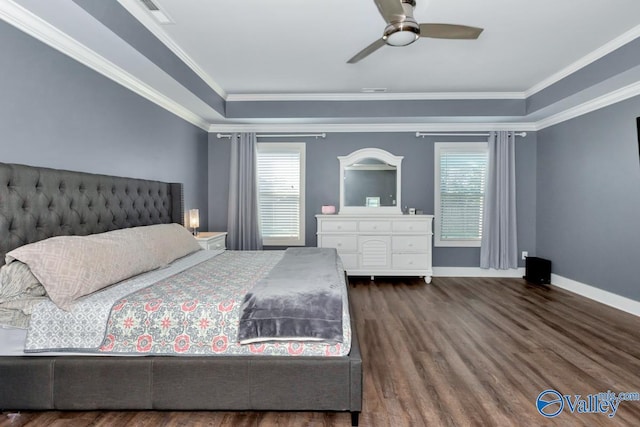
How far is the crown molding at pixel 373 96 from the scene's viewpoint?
15.0 feet

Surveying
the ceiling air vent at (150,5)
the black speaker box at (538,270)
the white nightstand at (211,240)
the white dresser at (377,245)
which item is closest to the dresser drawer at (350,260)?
the white dresser at (377,245)

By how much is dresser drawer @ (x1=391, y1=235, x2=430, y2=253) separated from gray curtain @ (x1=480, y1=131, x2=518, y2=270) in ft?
3.26

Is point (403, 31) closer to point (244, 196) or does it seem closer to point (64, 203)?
point (64, 203)

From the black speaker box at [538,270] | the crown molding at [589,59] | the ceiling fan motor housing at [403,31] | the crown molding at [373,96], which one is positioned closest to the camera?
the ceiling fan motor housing at [403,31]

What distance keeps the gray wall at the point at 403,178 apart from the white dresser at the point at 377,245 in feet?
1.57

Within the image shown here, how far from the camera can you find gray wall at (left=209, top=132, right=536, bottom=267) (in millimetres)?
5195

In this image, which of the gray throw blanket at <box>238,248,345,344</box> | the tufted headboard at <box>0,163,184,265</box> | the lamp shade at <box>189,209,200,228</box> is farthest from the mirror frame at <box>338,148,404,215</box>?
the gray throw blanket at <box>238,248,345,344</box>

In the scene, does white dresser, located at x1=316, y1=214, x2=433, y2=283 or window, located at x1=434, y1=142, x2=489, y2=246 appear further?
window, located at x1=434, y1=142, x2=489, y2=246

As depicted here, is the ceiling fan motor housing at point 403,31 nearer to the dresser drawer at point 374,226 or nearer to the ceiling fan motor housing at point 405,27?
the ceiling fan motor housing at point 405,27

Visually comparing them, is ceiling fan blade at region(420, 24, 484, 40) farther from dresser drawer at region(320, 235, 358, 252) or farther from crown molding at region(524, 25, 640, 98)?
dresser drawer at region(320, 235, 358, 252)

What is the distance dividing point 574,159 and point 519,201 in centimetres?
101

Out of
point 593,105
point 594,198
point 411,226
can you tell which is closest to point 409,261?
point 411,226

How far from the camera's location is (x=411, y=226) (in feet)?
16.2

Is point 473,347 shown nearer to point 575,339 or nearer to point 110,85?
point 575,339
